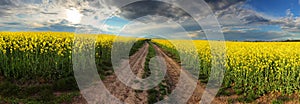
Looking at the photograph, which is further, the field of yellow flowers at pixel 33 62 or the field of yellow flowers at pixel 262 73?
the field of yellow flowers at pixel 33 62

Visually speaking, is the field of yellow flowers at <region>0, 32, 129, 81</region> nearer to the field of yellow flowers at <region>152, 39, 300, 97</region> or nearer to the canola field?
the canola field

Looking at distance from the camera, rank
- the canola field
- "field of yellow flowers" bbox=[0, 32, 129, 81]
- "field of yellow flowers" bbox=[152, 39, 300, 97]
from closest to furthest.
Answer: "field of yellow flowers" bbox=[152, 39, 300, 97]
the canola field
"field of yellow flowers" bbox=[0, 32, 129, 81]

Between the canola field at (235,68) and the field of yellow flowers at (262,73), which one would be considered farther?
the canola field at (235,68)

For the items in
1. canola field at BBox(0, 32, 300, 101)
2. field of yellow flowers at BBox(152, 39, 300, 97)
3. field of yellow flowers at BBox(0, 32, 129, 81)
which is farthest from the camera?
field of yellow flowers at BBox(0, 32, 129, 81)

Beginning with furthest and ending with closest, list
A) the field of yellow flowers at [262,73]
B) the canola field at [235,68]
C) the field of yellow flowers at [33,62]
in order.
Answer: the field of yellow flowers at [33,62] → the canola field at [235,68] → the field of yellow flowers at [262,73]

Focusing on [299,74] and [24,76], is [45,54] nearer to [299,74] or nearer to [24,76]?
[24,76]

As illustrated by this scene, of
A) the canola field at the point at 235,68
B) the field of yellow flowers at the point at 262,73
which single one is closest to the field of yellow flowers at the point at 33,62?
the canola field at the point at 235,68

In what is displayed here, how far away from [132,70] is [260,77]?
7703 millimetres

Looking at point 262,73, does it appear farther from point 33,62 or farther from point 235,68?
point 33,62

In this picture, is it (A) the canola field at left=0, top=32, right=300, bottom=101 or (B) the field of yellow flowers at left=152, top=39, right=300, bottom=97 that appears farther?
(A) the canola field at left=0, top=32, right=300, bottom=101

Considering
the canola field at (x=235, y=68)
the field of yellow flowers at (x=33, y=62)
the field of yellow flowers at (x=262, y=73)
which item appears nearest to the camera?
the field of yellow flowers at (x=262, y=73)

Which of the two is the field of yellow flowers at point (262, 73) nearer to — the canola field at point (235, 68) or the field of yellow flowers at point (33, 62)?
the canola field at point (235, 68)

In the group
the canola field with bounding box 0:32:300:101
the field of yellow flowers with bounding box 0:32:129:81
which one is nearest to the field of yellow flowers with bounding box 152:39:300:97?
the canola field with bounding box 0:32:300:101

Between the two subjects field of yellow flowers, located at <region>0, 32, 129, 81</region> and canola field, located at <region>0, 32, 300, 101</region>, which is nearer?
canola field, located at <region>0, 32, 300, 101</region>
